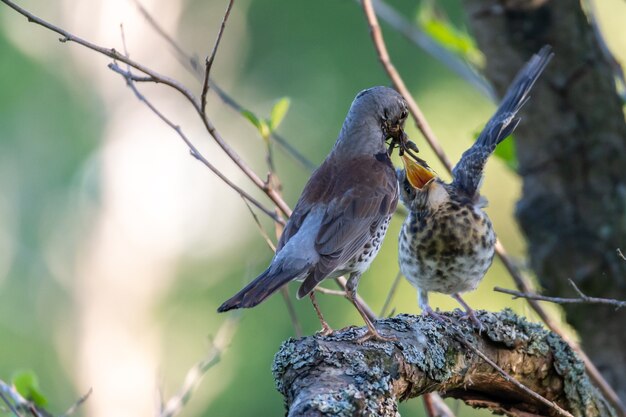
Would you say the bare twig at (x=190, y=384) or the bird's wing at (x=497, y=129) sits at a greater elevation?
the bird's wing at (x=497, y=129)

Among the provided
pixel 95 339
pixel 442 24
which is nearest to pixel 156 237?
pixel 95 339

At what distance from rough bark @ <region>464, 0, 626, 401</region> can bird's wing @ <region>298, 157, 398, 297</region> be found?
0.86 m

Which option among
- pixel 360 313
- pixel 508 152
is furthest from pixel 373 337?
pixel 508 152

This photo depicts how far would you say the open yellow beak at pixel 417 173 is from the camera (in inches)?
142

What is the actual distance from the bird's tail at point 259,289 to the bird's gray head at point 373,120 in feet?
2.63

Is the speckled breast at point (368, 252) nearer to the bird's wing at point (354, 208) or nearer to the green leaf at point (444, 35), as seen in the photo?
the bird's wing at point (354, 208)

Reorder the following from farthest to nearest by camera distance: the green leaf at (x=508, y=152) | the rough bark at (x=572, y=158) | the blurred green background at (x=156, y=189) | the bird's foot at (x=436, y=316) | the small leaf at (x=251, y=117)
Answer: the blurred green background at (x=156, y=189) < the green leaf at (x=508, y=152) < the rough bark at (x=572, y=158) < the small leaf at (x=251, y=117) < the bird's foot at (x=436, y=316)

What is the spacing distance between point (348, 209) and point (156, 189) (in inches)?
397

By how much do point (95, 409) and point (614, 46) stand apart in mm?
6820

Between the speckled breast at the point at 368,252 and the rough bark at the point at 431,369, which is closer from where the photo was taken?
the rough bark at the point at 431,369

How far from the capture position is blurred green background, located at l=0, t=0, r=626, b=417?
11.6 m

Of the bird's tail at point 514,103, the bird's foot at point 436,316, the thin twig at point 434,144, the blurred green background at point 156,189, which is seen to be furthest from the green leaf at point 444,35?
the blurred green background at point 156,189

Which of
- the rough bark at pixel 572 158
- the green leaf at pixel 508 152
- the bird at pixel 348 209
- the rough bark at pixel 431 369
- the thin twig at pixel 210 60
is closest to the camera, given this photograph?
the rough bark at pixel 431 369

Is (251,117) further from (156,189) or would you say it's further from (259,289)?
(156,189)
